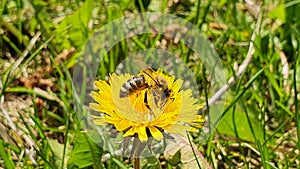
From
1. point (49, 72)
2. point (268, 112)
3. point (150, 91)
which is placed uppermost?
point (150, 91)

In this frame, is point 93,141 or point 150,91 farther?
point 93,141

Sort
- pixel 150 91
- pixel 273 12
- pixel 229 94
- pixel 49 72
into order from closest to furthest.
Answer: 1. pixel 150 91
2. pixel 229 94
3. pixel 49 72
4. pixel 273 12

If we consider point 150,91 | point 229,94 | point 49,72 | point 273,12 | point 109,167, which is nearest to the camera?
point 150,91

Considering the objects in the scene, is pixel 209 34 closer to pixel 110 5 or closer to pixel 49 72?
pixel 110 5

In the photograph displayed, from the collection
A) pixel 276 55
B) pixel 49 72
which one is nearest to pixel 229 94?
pixel 276 55
